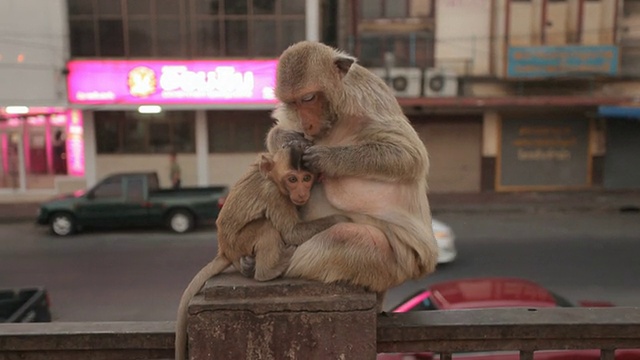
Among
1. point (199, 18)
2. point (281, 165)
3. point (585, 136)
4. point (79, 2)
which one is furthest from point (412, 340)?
point (585, 136)

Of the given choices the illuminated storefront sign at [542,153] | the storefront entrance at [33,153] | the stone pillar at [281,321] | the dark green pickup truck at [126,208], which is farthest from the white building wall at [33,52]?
the stone pillar at [281,321]

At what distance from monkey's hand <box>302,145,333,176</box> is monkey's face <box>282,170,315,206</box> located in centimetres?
3

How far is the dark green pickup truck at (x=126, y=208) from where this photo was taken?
1520 cm

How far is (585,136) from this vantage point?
2125 centimetres

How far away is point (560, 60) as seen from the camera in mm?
19438

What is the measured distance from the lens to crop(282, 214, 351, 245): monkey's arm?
2428mm

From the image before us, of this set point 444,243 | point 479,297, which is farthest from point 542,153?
point 479,297

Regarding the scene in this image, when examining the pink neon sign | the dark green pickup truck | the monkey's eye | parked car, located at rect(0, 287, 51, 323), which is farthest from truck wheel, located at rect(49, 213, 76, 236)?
the monkey's eye

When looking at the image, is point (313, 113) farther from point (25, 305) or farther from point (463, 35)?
point (463, 35)

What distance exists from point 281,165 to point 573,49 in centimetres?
1941

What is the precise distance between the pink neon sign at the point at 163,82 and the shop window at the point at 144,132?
1354 millimetres

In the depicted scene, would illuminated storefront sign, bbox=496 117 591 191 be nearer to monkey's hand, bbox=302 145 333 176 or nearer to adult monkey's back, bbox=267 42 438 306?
adult monkey's back, bbox=267 42 438 306

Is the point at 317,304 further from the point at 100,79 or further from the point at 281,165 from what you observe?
the point at 100,79

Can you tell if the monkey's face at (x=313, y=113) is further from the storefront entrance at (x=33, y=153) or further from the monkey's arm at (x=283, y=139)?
the storefront entrance at (x=33, y=153)
